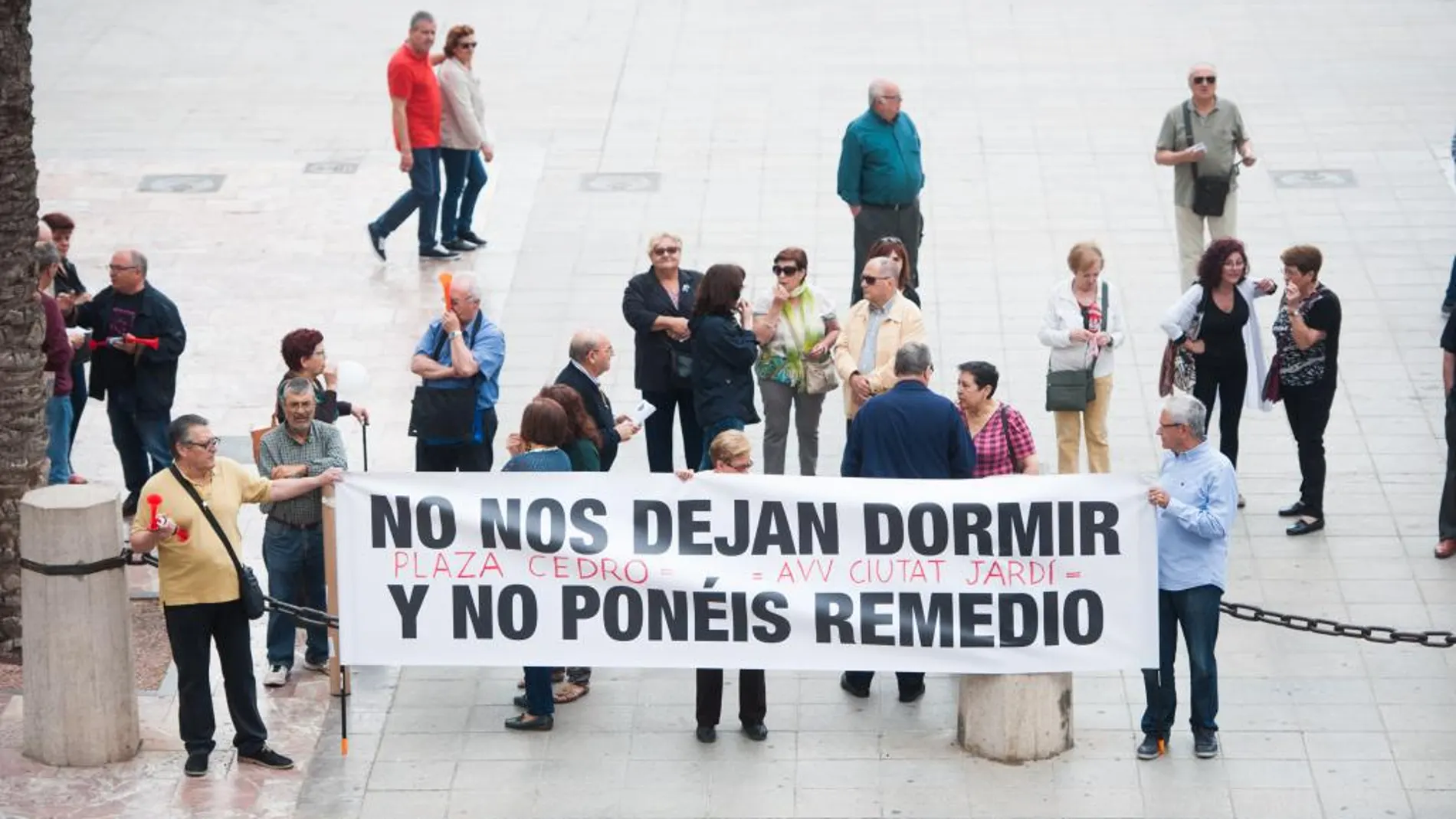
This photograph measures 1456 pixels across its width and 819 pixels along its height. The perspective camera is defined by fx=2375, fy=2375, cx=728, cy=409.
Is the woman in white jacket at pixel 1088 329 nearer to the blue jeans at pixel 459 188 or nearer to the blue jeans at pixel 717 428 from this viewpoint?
the blue jeans at pixel 717 428

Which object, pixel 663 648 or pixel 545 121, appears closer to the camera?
pixel 663 648

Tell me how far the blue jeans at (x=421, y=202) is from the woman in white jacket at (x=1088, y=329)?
19.6 feet

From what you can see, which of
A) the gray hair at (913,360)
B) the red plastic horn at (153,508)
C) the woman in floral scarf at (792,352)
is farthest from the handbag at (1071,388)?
the red plastic horn at (153,508)

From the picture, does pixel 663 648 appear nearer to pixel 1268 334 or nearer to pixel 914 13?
pixel 1268 334

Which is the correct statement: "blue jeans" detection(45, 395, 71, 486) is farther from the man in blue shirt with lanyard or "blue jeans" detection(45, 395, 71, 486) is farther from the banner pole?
the banner pole

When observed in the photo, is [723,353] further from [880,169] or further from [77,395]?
[77,395]

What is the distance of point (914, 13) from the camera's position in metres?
24.4

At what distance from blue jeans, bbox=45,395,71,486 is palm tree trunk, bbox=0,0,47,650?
1.68m

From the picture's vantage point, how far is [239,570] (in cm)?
1017

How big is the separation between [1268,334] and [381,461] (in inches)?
238

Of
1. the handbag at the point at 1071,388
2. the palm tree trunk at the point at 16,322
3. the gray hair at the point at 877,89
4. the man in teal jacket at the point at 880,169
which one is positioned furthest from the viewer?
the man in teal jacket at the point at 880,169

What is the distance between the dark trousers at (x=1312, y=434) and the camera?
515 inches

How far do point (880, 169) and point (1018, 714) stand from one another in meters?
5.93

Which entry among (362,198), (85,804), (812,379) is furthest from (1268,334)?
(85,804)
